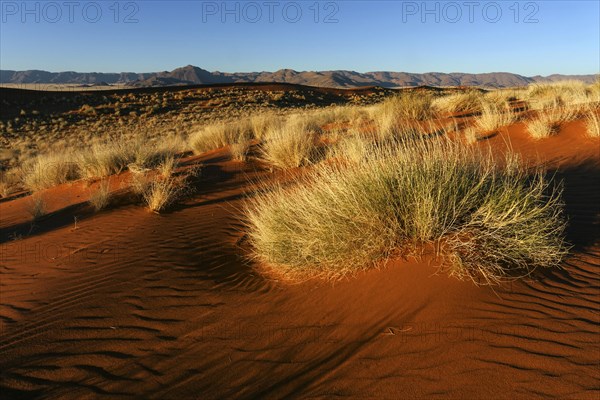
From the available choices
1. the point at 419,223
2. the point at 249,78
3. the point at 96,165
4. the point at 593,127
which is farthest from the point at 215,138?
the point at 249,78

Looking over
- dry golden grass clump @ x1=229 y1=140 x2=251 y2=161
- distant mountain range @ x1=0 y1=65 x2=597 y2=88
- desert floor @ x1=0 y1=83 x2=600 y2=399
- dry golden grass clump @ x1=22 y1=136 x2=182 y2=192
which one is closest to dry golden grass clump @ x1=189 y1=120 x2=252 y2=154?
dry golden grass clump @ x1=22 y1=136 x2=182 y2=192

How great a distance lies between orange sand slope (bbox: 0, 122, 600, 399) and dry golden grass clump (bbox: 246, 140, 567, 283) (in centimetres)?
23

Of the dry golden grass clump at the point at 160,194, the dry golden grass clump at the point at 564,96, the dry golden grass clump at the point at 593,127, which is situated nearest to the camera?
the dry golden grass clump at the point at 160,194

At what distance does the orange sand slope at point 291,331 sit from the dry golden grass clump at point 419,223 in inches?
9.0

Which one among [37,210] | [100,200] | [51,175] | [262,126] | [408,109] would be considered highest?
[408,109]

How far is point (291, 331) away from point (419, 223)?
1.73 m

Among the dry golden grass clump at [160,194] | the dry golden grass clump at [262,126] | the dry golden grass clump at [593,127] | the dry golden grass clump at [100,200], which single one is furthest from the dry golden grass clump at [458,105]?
the dry golden grass clump at [100,200]

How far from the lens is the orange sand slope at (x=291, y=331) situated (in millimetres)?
3006

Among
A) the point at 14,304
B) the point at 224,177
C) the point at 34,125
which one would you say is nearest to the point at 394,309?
the point at 14,304

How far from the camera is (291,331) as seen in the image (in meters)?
3.77

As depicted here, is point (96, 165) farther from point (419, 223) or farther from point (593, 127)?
point (593, 127)

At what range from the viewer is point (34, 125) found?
29594 mm

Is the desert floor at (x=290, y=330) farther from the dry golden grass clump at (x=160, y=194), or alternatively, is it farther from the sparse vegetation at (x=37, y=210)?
the sparse vegetation at (x=37, y=210)

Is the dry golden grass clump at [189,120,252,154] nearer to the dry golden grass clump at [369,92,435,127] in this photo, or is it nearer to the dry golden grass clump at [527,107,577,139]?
the dry golden grass clump at [369,92,435,127]
